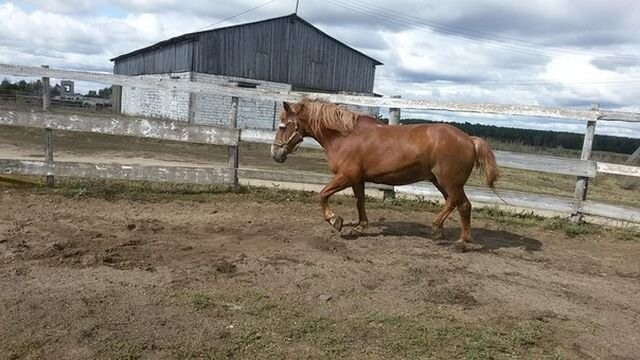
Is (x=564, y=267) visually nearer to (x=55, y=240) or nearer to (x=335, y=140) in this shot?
(x=335, y=140)

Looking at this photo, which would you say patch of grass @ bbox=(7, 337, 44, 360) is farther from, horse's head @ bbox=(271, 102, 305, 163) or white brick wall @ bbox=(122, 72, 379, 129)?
white brick wall @ bbox=(122, 72, 379, 129)

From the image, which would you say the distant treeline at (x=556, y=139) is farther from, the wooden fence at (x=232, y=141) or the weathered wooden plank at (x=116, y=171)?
the weathered wooden plank at (x=116, y=171)

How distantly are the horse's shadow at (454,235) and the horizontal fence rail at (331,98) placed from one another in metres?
2.14

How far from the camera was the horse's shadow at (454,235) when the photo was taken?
282 inches

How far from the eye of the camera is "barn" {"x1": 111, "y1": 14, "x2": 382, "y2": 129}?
30.3 metres

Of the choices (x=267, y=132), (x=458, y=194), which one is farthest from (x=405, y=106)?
(x=458, y=194)

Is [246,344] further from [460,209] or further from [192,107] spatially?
[192,107]

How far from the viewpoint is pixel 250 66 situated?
105 feet

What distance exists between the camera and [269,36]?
32656mm

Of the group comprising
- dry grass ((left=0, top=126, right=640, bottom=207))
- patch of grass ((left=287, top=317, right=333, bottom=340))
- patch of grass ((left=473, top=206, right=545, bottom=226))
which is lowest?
dry grass ((left=0, top=126, right=640, bottom=207))

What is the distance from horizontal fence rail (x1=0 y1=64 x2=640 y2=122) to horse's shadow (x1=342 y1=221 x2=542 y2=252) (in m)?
2.14

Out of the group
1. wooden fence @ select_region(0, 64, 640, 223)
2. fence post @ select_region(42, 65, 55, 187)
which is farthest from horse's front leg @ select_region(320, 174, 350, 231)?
fence post @ select_region(42, 65, 55, 187)

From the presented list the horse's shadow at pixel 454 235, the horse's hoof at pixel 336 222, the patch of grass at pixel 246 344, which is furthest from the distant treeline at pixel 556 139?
the patch of grass at pixel 246 344

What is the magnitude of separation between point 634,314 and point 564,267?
56.1 inches
